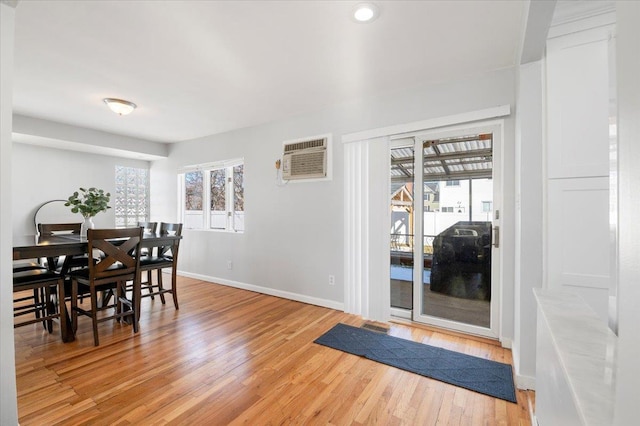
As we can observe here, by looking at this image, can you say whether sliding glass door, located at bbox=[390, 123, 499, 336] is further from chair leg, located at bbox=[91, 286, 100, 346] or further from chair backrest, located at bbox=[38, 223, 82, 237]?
chair backrest, located at bbox=[38, 223, 82, 237]

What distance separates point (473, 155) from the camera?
277cm

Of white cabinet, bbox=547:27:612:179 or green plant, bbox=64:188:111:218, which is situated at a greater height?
white cabinet, bbox=547:27:612:179

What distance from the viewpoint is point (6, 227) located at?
136 centimetres

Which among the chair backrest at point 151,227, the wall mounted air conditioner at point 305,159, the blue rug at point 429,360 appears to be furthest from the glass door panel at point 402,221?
the chair backrest at point 151,227

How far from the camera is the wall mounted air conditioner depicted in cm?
354

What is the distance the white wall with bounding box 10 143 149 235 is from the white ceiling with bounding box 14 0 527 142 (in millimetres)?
1189

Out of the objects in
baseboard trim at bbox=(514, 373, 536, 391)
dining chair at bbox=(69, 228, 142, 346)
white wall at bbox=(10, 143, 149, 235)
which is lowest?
baseboard trim at bbox=(514, 373, 536, 391)

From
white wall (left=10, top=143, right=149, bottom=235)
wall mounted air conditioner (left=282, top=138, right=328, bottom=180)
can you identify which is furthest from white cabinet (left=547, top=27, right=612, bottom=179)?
white wall (left=10, top=143, right=149, bottom=235)

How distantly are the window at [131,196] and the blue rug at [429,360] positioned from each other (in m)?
4.69

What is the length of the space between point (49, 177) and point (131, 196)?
120cm

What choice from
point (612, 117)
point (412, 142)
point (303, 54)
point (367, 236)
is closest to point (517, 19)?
point (412, 142)

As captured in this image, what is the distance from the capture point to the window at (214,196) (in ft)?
15.1

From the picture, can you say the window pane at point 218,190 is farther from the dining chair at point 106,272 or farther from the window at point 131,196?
the dining chair at point 106,272

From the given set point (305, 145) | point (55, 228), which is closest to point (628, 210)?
point (305, 145)
